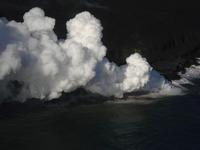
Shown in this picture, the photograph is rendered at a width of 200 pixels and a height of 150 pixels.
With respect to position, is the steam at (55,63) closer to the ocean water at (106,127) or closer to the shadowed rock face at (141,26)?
the ocean water at (106,127)

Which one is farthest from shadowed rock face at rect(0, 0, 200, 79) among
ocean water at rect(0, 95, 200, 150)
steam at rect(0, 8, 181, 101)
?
ocean water at rect(0, 95, 200, 150)

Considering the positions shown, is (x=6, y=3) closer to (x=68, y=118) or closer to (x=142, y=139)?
(x=68, y=118)

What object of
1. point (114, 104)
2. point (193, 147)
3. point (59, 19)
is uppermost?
point (59, 19)

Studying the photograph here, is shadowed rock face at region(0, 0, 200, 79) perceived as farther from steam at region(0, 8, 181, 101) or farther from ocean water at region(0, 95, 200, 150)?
ocean water at region(0, 95, 200, 150)

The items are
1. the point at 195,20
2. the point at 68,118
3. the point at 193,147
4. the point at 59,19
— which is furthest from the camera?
the point at 195,20

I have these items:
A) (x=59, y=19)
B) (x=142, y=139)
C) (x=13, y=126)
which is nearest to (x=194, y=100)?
(x=142, y=139)

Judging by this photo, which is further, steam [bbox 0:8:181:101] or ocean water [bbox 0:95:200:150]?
steam [bbox 0:8:181:101]

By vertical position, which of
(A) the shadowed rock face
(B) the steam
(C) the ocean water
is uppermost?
(A) the shadowed rock face

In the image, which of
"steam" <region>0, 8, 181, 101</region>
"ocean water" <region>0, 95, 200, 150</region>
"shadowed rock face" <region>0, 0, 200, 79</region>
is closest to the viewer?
"ocean water" <region>0, 95, 200, 150</region>
